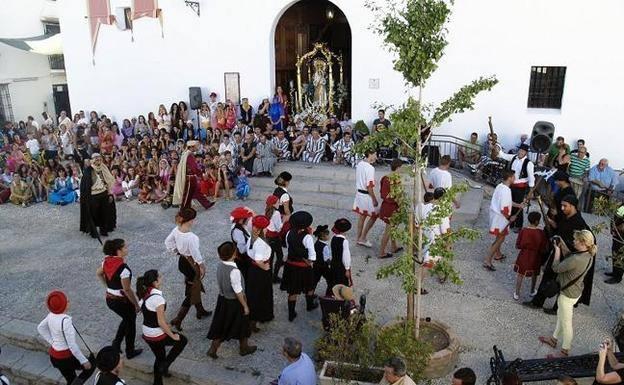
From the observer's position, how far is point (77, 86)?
18359 mm

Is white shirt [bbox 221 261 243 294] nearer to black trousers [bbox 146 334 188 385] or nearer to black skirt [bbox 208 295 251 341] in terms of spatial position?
black skirt [bbox 208 295 251 341]

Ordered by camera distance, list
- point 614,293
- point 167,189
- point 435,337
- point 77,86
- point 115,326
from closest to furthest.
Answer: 1. point 435,337
2. point 115,326
3. point 614,293
4. point 167,189
5. point 77,86

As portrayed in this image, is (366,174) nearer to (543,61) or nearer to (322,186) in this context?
(322,186)

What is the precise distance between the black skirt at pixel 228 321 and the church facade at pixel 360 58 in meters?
5.90

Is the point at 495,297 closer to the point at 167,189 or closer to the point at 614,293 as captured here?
the point at 614,293

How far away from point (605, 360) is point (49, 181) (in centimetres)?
1267

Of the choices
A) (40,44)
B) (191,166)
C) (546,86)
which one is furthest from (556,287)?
(40,44)

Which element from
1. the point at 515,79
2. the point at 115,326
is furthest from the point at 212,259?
the point at 515,79

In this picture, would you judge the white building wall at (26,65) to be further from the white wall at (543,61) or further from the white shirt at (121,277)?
the white shirt at (121,277)

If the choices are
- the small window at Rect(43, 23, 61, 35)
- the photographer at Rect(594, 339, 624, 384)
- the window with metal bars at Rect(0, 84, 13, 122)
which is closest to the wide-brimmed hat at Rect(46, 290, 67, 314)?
the photographer at Rect(594, 339, 624, 384)

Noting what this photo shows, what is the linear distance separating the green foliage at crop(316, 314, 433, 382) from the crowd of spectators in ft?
23.4

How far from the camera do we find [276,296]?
7.73m

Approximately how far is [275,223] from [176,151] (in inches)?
261

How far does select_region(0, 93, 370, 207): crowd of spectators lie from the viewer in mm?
12688
